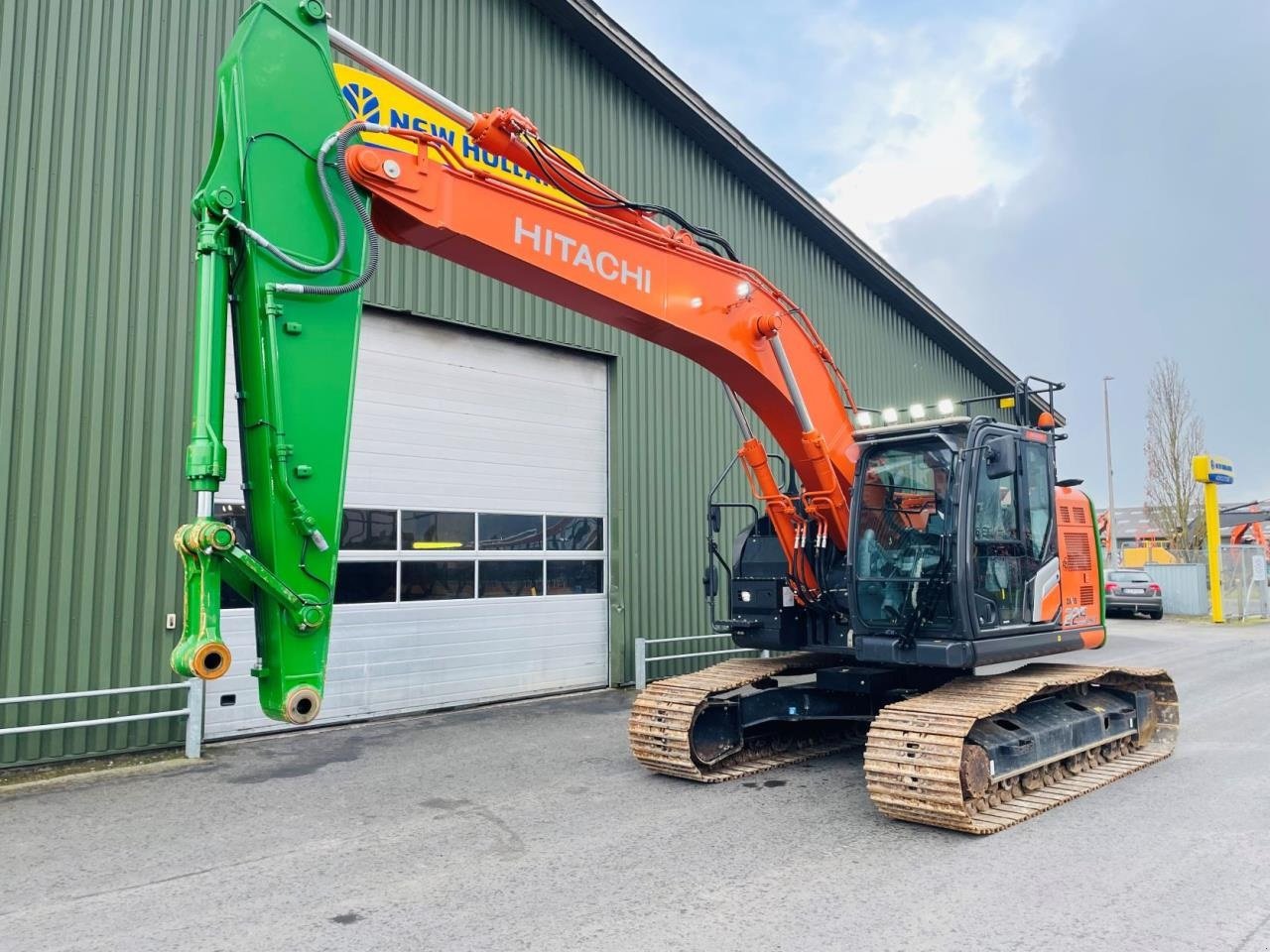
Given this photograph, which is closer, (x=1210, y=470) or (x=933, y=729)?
(x=933, y=729)

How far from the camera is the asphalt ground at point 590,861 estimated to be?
4.40 meters

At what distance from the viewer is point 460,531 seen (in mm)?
11125

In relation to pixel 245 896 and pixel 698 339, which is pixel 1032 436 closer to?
pixel 698 339

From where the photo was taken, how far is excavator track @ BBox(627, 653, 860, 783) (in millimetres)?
7234

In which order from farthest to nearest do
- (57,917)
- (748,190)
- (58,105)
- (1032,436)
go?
(748,190)
(58,105)
(1032,436)
(57,917)

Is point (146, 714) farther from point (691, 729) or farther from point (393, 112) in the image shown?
point (393, 112)

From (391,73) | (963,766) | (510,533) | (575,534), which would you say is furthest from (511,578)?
(391,73)

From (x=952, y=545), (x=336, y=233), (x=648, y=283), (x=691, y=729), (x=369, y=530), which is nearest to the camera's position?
(x=336, y=233)

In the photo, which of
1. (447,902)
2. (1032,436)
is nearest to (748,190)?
(1032,436)

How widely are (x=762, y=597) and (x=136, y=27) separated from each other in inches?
312

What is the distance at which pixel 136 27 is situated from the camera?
28.8 ft

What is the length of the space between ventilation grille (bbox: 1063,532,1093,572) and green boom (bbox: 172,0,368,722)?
241 inches

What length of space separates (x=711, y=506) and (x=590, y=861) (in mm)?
3411

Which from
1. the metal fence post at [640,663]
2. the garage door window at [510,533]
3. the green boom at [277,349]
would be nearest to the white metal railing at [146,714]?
the garage door window at [510,533]
